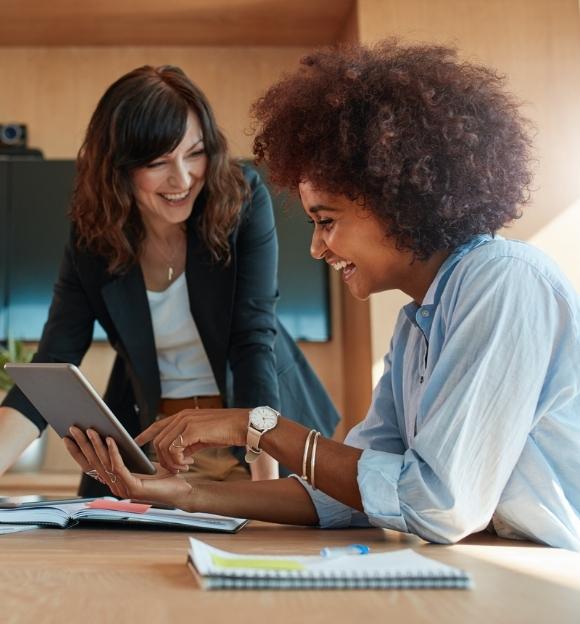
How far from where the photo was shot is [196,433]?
1.30 metres

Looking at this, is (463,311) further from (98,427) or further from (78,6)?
(78,6)

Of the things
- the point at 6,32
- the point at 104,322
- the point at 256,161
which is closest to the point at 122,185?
the point at 104,322

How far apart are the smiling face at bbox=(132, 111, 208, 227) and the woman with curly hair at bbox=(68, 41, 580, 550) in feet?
1.12

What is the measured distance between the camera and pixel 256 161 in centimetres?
159

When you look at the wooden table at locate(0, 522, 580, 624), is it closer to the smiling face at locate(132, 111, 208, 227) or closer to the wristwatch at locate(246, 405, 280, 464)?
the wristwatch at locate(246, 405, 280, 464)

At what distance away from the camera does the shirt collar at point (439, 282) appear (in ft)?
4.10

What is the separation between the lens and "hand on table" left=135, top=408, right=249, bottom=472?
1.29 m

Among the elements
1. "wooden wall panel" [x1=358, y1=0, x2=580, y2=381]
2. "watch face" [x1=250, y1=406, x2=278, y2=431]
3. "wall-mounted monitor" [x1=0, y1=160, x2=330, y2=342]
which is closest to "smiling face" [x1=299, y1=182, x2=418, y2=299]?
"watch face" [x1=250, y1=406, x2=278, y2=431]

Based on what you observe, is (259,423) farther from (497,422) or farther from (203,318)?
(203,318)

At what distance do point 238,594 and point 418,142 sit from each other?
0.74 metres

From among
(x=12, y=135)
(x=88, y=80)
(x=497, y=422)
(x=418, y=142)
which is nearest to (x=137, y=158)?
(x=418, y=142)

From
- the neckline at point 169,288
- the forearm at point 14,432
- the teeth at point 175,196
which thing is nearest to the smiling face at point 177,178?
the teeth at point 175,196

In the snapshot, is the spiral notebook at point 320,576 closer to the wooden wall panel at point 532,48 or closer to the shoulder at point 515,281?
the shoulder at point 515,281

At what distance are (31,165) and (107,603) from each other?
343cm
